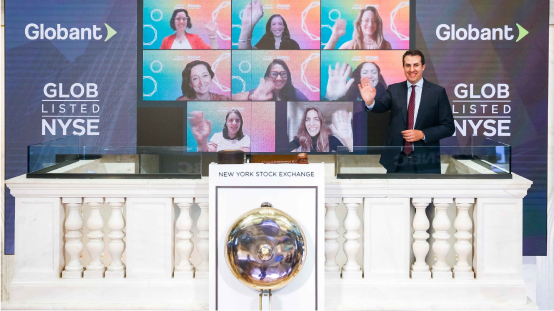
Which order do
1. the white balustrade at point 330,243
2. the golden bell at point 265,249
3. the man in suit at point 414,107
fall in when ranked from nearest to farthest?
the golden bell at point 265,249 → the white balustrade at point 330,243 → the man in suit at point 414,107

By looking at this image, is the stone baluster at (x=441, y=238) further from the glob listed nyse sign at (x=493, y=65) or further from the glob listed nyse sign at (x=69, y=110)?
the glob listed nyse sign at (x=69, y=110)

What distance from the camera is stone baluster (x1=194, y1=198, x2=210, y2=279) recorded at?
3107mm

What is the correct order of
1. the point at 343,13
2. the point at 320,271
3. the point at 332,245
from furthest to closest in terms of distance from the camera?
the point at 343,13 → the point at 332,245 → the point at 320,271

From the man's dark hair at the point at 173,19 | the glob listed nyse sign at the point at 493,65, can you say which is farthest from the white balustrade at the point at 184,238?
the glob listed nyse sign at the point at 493,65

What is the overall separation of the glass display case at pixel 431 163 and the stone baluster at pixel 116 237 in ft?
3.83

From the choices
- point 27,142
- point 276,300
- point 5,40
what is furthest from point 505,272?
point 5,40

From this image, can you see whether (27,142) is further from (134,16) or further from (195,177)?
(195,177)

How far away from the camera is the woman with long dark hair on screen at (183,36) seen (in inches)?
210

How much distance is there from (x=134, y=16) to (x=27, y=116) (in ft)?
4.36

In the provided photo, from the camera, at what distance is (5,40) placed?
5.38 m

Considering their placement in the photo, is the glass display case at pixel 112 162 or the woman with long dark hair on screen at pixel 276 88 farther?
the woman with long dark hair on screen at pixel 276 88

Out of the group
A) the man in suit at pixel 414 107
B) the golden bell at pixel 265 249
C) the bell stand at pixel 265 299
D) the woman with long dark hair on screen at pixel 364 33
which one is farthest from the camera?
the woman with long dark hair on screen at pixel 364 33

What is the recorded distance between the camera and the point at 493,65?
5387 millimetres

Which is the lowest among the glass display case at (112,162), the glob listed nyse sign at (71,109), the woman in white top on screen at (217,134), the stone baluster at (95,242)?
the stone baluster at (95,242)
